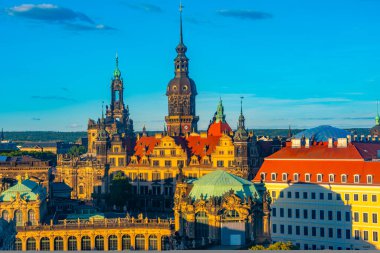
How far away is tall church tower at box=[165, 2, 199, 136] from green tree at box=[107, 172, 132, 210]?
2731cm

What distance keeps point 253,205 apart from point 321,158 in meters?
27.3

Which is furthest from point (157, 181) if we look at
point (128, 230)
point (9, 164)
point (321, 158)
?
point (128, 230)

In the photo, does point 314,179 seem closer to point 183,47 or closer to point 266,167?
point 266,167

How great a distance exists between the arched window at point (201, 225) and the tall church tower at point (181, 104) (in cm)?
7376

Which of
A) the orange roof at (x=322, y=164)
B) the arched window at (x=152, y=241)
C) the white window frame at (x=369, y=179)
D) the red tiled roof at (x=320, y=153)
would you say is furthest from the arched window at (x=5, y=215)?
the white window frame at (x=369, y=179)

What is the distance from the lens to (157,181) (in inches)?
4660

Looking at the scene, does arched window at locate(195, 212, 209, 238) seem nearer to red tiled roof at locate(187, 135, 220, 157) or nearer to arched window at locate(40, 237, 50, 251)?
Result: arched window at locate(40, 237, 50, 251)

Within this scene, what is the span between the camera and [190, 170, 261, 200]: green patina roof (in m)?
67.1

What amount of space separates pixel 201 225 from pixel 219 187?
3.76 metres

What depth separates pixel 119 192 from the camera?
111188 millimetres

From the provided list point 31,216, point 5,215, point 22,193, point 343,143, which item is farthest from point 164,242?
point 343,143

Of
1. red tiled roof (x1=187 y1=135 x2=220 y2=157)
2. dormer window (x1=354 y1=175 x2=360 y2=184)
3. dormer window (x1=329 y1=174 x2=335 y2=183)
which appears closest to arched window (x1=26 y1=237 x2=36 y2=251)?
dormer window (x1=329 y1=174 x2=335 y2=183)

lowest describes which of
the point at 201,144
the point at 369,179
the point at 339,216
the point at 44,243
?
the point at 44,243

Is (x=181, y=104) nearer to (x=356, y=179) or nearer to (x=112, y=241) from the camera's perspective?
(x=356, y=179)
